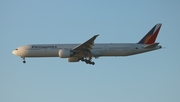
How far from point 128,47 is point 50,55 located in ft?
36.4

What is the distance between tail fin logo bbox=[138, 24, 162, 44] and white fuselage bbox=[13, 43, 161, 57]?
1.65 meters

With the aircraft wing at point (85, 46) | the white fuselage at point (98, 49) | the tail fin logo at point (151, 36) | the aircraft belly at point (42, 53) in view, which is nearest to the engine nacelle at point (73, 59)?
the white fuselage at point (98, 49)

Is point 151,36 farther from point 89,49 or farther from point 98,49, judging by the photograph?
point 89,49

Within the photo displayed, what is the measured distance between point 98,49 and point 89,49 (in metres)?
1.78

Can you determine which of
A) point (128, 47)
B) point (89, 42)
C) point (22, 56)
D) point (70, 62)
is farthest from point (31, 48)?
point (128, 47)

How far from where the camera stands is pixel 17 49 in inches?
2280

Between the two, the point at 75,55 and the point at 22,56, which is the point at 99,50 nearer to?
the point at 75,55

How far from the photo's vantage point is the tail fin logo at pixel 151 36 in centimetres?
5591

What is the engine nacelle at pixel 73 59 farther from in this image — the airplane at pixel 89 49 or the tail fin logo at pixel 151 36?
the tail fin logo at pixel 151 36

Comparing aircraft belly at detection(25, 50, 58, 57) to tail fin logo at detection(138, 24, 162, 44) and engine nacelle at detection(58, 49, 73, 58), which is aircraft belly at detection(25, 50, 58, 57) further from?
tail fin logo at detection(138, 24, 162, 44)

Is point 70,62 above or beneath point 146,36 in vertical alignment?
beneath

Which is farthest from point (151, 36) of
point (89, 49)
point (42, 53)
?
point (42, 53)

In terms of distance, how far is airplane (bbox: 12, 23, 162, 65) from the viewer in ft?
173

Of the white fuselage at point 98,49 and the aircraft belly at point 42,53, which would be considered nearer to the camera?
the white fuselage at point 98,49
